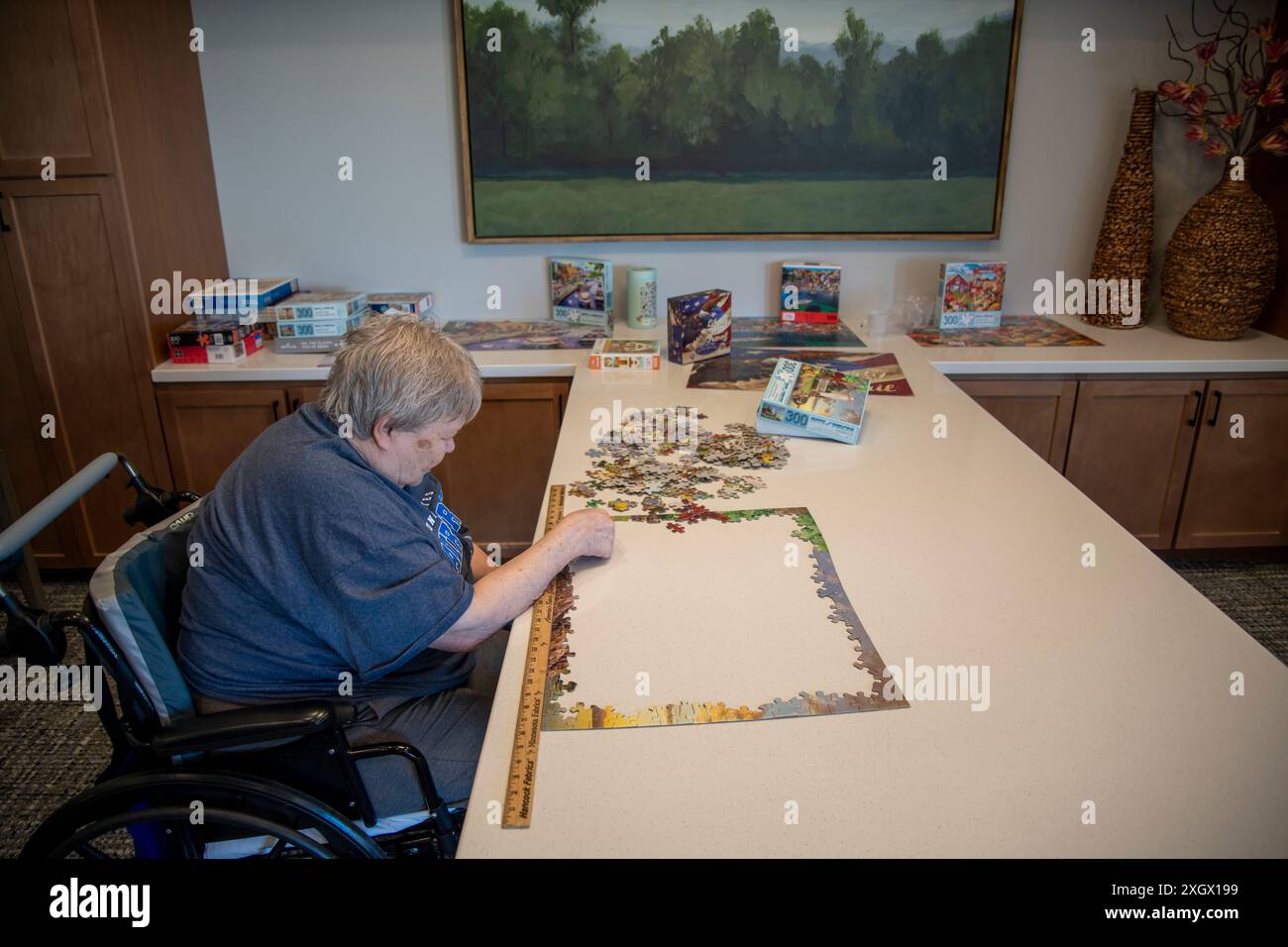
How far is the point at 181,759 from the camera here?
4.94ft

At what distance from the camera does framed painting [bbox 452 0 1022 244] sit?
10.4 feet

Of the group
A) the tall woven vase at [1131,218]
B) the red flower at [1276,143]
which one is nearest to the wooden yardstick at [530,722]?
the tall woven vase at [1131,218]

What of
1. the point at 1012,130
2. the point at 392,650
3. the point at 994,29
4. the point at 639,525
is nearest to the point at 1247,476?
the point at 1012,130

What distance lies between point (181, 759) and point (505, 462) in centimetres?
179

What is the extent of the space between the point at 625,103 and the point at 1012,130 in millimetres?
1389

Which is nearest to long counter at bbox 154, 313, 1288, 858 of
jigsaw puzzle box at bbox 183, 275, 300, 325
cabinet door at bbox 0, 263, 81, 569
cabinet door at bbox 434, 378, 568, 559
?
cabinet door at bbox 434, 378, 568, 559

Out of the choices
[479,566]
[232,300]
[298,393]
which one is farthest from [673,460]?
[232,300]

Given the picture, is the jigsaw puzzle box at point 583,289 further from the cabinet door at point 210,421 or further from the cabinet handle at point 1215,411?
the cabinet handle at point 1215,411

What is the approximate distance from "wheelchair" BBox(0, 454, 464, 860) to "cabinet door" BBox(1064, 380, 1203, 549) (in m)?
2.49

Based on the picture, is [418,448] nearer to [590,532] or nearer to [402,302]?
[590,532]

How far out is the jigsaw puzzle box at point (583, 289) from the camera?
10.9ft

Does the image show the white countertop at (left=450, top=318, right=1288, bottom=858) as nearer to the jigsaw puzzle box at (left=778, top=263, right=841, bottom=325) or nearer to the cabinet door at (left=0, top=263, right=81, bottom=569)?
the jigsaw puzzle box at (left=778, top=263, right=841, bottom=325)

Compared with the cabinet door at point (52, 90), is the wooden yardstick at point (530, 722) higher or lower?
lower

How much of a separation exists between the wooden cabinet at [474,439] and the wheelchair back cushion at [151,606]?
4.69 feet
